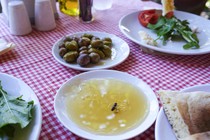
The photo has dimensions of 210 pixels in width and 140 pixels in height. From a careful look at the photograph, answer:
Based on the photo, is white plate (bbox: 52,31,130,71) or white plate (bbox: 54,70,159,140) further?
white plate (bbox: 52,31,130,71)

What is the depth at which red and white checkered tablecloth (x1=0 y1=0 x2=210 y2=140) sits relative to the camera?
2.20 feet

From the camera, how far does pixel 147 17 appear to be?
120cm

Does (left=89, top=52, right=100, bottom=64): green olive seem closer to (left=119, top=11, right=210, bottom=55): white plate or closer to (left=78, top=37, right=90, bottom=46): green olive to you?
(left=78, top=37, right=90, bottom=46): green olive

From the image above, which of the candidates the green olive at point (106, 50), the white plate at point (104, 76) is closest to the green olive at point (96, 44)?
the green olive at point (106, 50)

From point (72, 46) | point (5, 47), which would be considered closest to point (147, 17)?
A: point (72, 46)

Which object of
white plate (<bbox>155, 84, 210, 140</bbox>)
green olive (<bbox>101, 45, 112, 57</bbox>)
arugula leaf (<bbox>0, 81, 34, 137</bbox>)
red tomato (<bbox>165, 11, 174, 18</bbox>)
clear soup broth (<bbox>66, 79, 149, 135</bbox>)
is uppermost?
arugula leaf (<bbox>0, 81, 34, 137</bbox>)

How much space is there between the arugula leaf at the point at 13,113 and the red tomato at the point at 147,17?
759 millimetres

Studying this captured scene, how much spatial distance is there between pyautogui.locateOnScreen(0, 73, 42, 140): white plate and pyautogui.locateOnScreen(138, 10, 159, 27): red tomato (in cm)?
70

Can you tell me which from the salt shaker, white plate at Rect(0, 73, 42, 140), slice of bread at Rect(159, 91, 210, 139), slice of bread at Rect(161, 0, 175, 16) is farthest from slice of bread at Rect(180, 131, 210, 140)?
the salt shaker

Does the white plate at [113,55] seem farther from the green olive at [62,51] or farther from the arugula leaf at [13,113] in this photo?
the arugula leaf at [13,113]

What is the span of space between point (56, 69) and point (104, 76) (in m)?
0.20

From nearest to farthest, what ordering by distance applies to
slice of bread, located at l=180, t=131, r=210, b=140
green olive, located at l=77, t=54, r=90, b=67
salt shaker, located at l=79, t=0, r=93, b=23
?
slice of bread, located at l=180, t=131, r=210, b=140 < green olive, located at l=77, t=54, r=90, b=67 < salt shaker, located at l=79, t=0, r=93, b=23

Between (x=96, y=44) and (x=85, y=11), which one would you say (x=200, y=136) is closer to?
(x=96, y=44)

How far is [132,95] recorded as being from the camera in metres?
0.70
